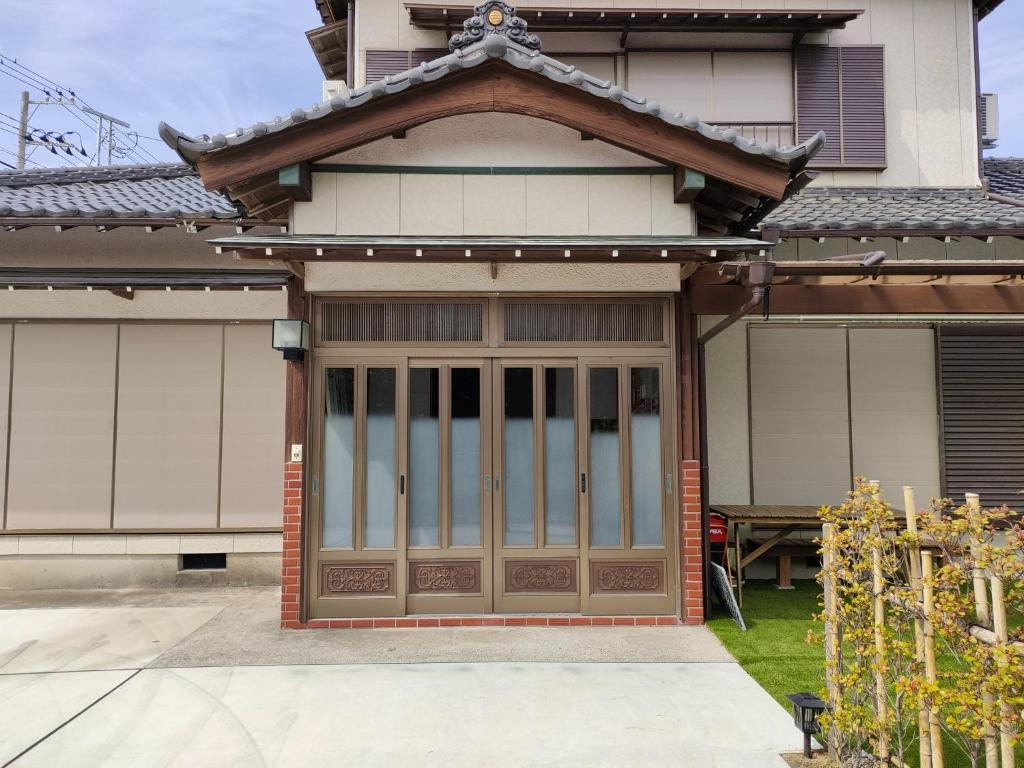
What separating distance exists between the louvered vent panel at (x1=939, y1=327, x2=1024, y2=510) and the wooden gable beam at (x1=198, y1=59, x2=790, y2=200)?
158 inches

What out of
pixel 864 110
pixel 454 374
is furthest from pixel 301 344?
pixel 864 110

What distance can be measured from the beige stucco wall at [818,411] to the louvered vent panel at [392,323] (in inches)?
130

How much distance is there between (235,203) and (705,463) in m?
5.21

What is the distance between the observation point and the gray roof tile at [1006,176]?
9320 millimetres

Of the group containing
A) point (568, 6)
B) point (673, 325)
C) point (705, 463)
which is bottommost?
point (705, 463)

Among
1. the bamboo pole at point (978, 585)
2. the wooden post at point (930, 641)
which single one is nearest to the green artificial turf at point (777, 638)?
the wooden post at point (930, 641)

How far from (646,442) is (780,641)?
2.08 metres

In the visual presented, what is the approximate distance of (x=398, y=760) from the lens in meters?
3.85

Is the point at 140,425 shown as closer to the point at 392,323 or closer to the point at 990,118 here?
the point at 392,323

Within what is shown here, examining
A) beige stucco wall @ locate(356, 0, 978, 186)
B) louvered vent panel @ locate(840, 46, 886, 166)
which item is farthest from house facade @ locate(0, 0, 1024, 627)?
beige stucco wall @ locate(356, 0, 978, 186)

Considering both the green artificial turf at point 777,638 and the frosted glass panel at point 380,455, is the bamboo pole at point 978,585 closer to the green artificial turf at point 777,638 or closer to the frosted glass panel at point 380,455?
the green artificial turf at point 777,638

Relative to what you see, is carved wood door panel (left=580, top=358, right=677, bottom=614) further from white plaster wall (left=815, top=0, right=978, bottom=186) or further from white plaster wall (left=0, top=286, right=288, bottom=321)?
white plaster wall (left=815, top=0, right=978, bottom=186)

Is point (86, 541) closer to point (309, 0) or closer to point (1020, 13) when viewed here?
point (309, 0)

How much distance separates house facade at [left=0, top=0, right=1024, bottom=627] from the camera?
5.75 metres
